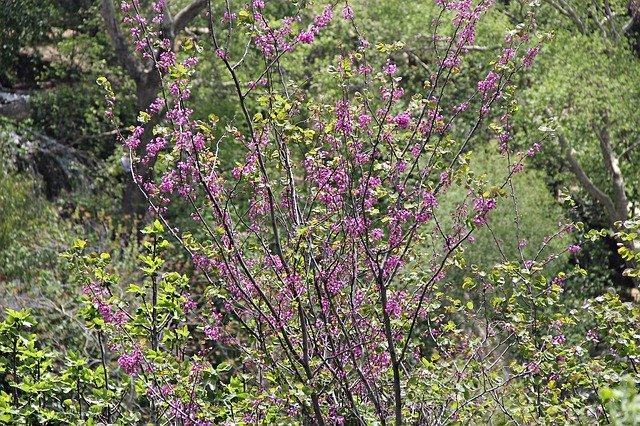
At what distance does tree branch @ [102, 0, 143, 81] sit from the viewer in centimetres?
1555

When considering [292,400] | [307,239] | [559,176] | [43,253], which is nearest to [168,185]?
[307,239]

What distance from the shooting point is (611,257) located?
60.2ft

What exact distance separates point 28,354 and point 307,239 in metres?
A: 1.39

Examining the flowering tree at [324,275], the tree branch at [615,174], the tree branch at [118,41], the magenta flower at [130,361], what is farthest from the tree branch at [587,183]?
the magenta flower at [130,361]

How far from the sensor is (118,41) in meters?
15.7

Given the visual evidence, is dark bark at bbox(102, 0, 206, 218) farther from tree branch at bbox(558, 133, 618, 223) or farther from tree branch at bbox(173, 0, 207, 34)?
tree branch at bbox(558, 133, 618, 223)

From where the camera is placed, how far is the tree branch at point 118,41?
15555 millimetres

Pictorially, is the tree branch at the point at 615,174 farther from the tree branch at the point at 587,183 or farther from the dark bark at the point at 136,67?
the dark bark at the point at 136,67

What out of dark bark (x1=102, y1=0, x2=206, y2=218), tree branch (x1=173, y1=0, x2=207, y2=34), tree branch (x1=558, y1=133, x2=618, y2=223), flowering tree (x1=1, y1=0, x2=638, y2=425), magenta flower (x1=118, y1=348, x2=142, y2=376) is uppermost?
tree branch (x1=558, y1=133, x2=618, y2=223)

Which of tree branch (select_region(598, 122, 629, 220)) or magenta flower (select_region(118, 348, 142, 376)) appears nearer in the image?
magenta flower (select_region(118, 348, 142, 376))

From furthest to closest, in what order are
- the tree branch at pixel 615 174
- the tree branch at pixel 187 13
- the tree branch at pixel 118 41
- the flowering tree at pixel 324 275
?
the tree branch at pixel 615 174, the tree branch at pixel 118 41, the tree branch at pixel 187 13, the flowering tree at pixel 324 275

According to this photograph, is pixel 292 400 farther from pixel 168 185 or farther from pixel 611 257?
pixel 611 257

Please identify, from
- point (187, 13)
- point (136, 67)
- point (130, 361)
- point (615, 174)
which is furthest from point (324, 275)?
point (615, 174)

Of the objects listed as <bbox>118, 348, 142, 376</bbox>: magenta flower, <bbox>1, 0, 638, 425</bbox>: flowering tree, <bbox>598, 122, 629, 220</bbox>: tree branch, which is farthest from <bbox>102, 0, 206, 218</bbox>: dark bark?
<bbox>118, 348, 142, 376</bbox>: magenta flower
